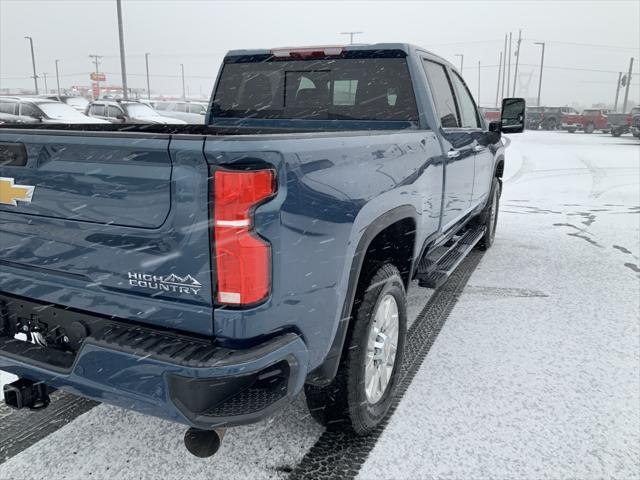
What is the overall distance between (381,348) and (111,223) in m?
1.53

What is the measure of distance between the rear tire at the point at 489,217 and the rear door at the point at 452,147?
4.97ft

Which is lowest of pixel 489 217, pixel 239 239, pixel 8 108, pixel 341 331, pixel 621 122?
pixel 489 217

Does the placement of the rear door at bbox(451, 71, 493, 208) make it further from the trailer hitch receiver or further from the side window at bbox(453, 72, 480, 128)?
the trailer hitch receiver

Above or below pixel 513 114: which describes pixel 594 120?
below

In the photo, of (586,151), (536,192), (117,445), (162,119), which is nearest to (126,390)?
(117,445)

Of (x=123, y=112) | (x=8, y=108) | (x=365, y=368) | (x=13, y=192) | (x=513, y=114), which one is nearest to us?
(x=13, y=192)

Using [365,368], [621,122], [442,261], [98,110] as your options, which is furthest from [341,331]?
[621,122]

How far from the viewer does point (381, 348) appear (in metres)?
2.88

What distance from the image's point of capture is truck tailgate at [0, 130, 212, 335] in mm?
1854

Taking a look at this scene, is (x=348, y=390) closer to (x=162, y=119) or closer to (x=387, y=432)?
(x=387, y=432)

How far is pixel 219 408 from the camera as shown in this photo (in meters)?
1.92

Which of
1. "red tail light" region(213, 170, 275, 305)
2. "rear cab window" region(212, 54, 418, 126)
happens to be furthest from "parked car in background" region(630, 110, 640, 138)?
"red tail light" region(213, 170, 275, 305)

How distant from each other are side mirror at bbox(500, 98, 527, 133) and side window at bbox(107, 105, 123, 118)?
749 inches

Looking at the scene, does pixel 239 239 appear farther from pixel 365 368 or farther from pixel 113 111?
pixel 113 111
